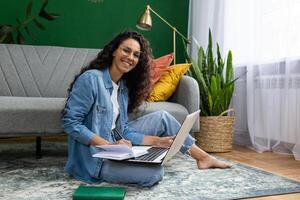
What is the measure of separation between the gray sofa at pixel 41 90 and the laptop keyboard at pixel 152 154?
374mm

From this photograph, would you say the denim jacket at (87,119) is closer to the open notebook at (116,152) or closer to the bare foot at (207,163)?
the open notebook at (116,152)

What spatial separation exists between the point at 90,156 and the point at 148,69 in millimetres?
579

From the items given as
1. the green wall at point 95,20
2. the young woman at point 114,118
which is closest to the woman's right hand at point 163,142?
the young woman at point 114,118

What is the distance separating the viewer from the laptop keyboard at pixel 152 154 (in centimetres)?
156

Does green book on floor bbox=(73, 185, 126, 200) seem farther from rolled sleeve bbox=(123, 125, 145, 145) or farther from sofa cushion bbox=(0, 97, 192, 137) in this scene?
sofa cushion bbox=(0, 97, 192, 137)

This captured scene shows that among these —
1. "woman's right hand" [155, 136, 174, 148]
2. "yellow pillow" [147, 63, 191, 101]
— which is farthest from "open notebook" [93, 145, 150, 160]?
"yellow pillow" [147, 63, 191, 101]

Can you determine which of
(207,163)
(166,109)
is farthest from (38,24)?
(207,163)

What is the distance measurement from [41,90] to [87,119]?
1097 millimetres

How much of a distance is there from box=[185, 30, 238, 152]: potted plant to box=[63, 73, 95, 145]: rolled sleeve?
1.37 m

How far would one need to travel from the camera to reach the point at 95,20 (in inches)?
145

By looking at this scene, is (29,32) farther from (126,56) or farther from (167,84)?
(126,56)

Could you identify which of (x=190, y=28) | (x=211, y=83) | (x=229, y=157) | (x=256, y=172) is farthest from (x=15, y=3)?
(x=256, y=172)

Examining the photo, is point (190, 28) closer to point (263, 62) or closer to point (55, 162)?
point (263, 62)

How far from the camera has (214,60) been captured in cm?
291
